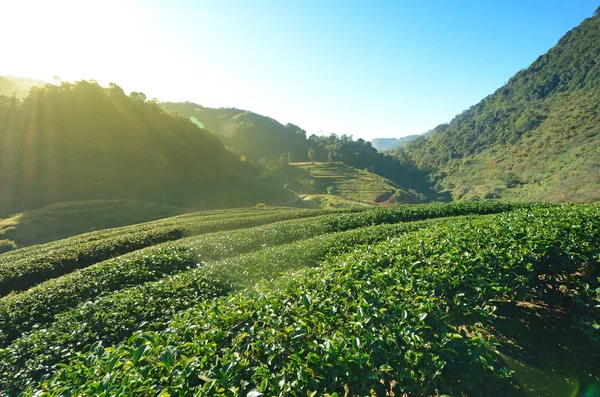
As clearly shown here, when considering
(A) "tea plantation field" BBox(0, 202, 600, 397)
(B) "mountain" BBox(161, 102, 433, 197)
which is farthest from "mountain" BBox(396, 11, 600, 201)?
(A) "tea plantation field" BBox(0, 202, 600, 397)

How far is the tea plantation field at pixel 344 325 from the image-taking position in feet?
10.8

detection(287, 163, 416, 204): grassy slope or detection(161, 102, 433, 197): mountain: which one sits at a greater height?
detection(161, 102, 433, 197): mountain

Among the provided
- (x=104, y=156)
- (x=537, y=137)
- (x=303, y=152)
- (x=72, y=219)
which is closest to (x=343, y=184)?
(x=303, y=152)

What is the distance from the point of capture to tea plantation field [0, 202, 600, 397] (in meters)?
3.29

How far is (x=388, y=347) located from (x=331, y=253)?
253 inches

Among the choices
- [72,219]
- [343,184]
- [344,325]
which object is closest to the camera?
[344,325]

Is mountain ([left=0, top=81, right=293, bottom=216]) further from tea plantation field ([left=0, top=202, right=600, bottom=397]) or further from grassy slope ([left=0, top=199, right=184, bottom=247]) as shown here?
tea plantation field ([left=0, top=202, right=600, bottom=397])

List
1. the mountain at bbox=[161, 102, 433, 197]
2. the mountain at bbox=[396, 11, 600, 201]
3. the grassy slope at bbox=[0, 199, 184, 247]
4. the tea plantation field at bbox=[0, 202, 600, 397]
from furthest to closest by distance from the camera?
the mountain at bbox=[161, 102, 433, 197], the mountain at bbox=[396, 11, 600, 201], the grassy slope at bbox=[0, 199, 184, 247], the tea plantation field at bbox=[0, 202, 600, 397]

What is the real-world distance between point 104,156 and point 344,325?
72273 mm

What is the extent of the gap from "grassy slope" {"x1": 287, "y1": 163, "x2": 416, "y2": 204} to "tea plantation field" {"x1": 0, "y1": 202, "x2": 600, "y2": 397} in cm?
9710

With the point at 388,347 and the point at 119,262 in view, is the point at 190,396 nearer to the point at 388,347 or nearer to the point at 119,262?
the point at 388,347

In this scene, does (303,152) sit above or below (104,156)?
above

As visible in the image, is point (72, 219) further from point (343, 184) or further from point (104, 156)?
point (343, 184)

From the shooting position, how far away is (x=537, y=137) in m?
121
